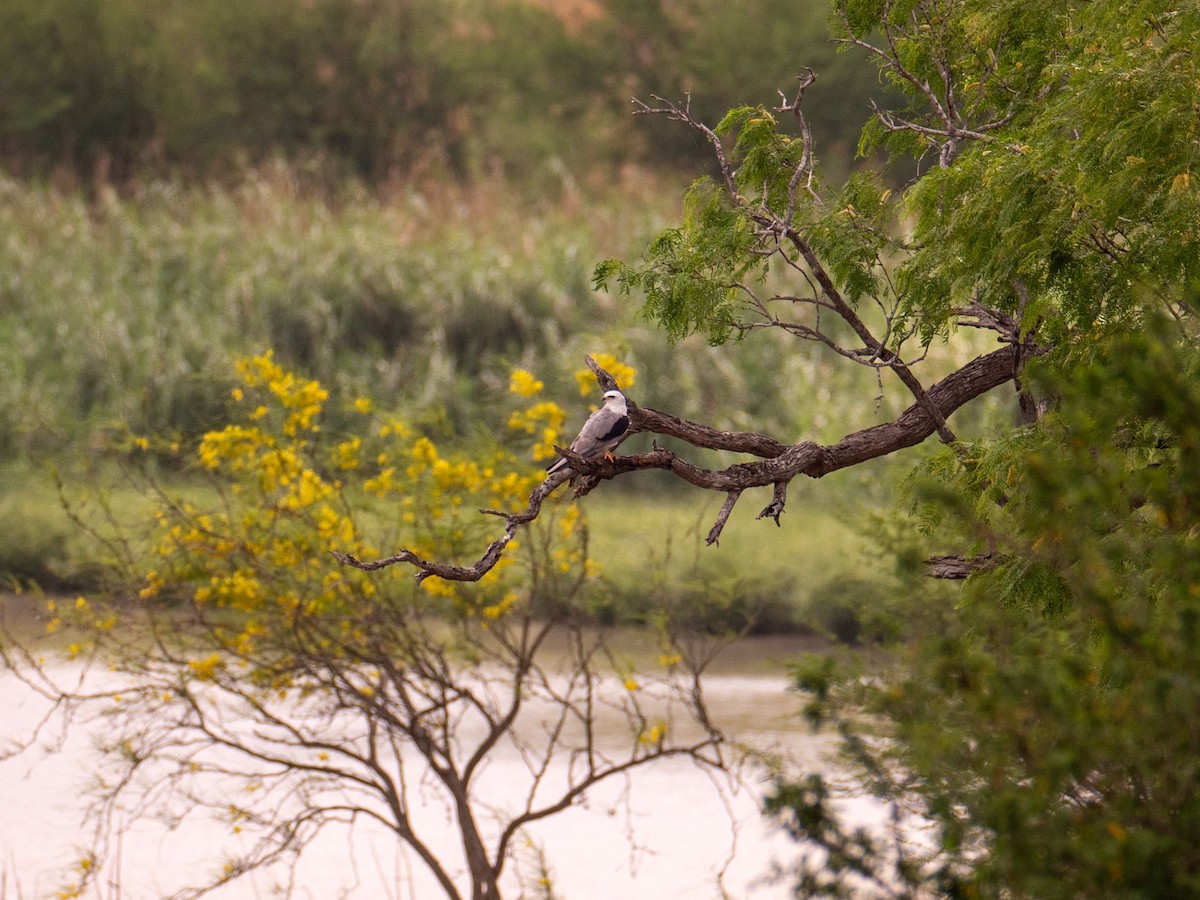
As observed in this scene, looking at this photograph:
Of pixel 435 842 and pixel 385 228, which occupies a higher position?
pixel 385 228

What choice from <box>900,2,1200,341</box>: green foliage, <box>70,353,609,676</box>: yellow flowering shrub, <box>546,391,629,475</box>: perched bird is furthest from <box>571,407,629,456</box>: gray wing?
<box>70,353,609,676</box>: yellow flowering shrub

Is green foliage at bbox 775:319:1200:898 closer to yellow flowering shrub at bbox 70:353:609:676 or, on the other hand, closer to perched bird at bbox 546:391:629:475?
perched bird at bbox 546:391:629:475

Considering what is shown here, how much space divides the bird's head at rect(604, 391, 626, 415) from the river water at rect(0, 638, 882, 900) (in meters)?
4.12

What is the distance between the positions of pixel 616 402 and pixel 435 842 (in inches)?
236

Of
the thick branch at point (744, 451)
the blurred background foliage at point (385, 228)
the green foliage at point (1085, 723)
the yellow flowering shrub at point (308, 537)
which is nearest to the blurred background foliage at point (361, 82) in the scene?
the blurred background foliage at point (385, 228)

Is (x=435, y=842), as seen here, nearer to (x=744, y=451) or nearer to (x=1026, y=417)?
(x=1026, y=417)

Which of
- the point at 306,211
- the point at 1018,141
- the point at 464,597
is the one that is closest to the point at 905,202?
the point at 1018,141

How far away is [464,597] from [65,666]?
501cm

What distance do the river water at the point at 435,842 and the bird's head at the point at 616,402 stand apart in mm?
4116

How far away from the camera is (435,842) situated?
991cm

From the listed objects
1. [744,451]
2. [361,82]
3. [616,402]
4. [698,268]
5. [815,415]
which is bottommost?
[744,451]

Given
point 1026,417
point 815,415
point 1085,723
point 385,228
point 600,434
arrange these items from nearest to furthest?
point 1085,723
point 600,434
point 1026,417
point 815,415
point 385,228

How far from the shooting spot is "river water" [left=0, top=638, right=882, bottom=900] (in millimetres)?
8953

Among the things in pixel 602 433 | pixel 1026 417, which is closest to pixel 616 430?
pixel 602 433
